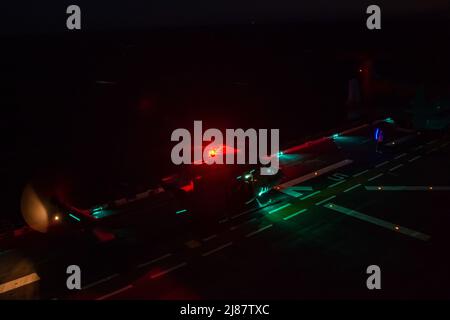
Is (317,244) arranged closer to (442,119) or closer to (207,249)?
(207,249)

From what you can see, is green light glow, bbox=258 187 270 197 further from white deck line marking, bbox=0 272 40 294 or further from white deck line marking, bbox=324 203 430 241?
white deck line marking, bbox=0 272 40 294

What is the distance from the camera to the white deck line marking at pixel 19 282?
11389 millimetres

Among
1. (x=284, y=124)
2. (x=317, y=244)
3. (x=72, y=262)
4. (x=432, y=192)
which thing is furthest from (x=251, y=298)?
(x=284, y=124)

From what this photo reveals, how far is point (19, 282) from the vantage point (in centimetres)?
1160

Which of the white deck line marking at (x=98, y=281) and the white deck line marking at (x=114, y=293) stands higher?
the white deck line marking at (x=98, y=281)

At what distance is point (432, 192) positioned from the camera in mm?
16953

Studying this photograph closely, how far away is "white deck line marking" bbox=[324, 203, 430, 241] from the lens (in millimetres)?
13359

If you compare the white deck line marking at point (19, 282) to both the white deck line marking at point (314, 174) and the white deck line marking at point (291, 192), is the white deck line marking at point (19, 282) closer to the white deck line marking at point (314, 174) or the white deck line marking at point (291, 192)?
the white deck line marking at point (291, 192)

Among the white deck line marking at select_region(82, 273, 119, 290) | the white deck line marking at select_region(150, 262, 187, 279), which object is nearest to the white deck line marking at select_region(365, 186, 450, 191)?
the white deck line marking at select_region(150, 262, 187, 279)

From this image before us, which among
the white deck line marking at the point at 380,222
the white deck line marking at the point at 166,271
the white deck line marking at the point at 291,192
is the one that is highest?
the white deck line marking at the point at 291,192

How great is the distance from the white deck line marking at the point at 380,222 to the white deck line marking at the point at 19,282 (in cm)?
1112

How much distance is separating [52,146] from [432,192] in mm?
39692

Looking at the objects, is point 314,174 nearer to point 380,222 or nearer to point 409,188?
point 409,188

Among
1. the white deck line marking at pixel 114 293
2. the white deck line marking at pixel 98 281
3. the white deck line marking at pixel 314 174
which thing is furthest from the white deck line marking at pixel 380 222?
the white deck line marking at pixel 98 281
